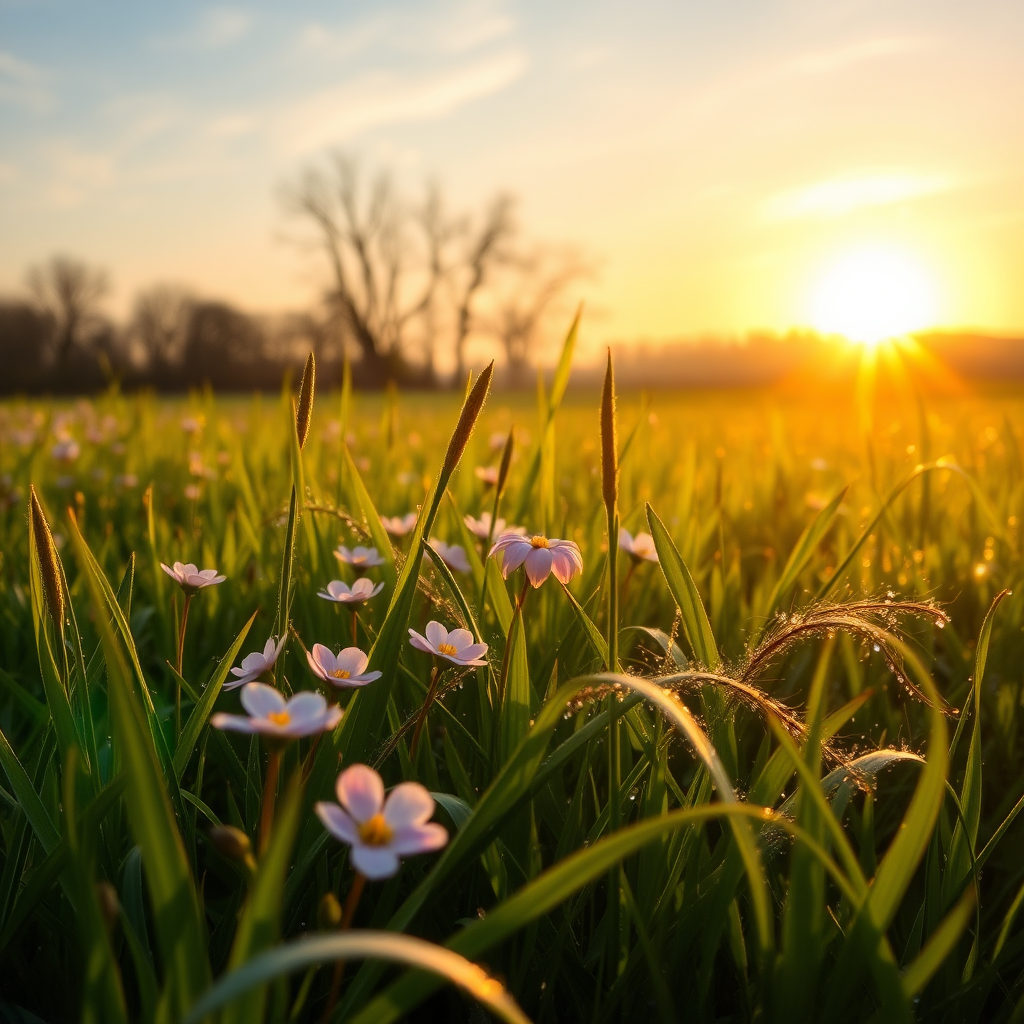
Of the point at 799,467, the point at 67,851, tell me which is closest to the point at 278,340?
the point at 799,467

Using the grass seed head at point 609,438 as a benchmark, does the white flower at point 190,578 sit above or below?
below

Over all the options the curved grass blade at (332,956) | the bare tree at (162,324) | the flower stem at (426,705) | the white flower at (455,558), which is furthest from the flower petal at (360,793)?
the bare tree at (162,324)

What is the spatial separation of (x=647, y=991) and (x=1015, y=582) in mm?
1362

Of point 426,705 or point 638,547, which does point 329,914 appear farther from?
point 638,547

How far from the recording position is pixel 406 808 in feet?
1.86

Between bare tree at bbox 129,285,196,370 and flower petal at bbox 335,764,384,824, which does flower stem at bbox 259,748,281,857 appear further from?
bare tree at bbox 129,285,196,370

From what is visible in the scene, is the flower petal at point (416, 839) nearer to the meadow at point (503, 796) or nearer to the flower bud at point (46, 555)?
the meadow at point (503, 796)

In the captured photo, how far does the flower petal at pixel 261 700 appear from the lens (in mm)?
608

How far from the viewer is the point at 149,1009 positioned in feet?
2.01

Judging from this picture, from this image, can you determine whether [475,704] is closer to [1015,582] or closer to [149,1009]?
[149,1009]

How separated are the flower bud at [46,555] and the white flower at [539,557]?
17.3 inches

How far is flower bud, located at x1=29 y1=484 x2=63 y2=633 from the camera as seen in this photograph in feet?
2.66

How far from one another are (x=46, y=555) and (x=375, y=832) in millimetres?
478

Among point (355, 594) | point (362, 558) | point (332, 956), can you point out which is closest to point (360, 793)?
point (332, 956)
